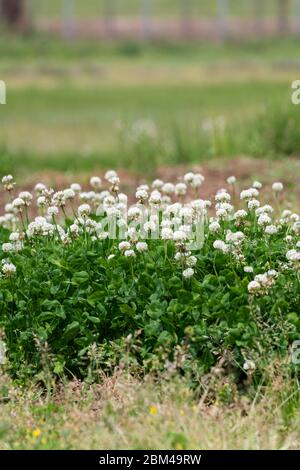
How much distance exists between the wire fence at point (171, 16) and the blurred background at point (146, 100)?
0.38m

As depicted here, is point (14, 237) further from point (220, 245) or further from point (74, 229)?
point (220, 245)

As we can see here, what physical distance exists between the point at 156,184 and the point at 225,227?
2.18 feet

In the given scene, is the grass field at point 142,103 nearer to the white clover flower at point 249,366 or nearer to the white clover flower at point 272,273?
the white clover flower at point 272,273

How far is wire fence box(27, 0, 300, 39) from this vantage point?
131 feet

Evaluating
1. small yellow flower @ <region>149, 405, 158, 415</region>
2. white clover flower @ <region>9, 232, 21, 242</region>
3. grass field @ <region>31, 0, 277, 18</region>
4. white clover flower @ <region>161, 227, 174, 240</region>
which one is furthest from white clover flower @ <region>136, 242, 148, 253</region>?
grass field @ <region>31, 0, 277, 18</region>

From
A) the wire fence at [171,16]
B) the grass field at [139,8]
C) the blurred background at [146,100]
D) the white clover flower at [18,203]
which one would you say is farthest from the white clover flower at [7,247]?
the grass field at [139,8]

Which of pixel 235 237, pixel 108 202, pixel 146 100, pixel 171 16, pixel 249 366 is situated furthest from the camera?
pixel 171 16

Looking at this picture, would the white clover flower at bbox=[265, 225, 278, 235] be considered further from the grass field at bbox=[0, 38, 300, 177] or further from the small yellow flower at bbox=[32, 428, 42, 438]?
the grass field at bbox=[0, 38, 300, 177]

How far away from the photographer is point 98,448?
464cm

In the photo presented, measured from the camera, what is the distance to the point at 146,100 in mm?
20656

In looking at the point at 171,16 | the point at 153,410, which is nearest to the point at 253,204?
the point at 153,410

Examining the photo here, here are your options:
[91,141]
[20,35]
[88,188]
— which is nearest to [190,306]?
[88,188]

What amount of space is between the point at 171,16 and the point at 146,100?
32213mm

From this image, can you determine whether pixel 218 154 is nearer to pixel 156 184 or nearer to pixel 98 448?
pixel 156 184
